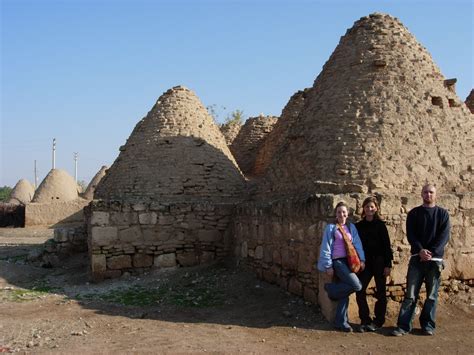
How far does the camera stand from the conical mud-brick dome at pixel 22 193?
31672 millimetres

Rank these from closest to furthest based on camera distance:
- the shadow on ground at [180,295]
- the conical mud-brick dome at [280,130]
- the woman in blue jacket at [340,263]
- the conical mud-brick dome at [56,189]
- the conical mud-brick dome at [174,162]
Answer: the woman in blue jacket at [340,263] < the shadow on ground at [180,295] < the conical mud-brick dome at [174,162] < the conical mud-brick dome at [280,130] < the conical mud-brick dome at [56,189]

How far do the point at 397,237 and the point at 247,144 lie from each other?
9.40m

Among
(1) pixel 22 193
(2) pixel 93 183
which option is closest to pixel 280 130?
(2) pixel 93 183

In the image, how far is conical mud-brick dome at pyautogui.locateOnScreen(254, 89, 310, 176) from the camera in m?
13.1

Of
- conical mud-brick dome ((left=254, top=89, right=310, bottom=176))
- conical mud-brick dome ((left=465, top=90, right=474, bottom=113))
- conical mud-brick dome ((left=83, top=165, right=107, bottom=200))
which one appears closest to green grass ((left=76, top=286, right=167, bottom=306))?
conical mud-brick dome ((left=254, top=89, right=310, bottom=176))

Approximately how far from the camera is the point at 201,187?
1035cm

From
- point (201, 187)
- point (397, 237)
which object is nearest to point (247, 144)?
point (201, 187)

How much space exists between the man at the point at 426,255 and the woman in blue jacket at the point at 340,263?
55 centimetres

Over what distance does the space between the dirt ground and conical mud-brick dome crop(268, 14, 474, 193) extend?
5.56ft

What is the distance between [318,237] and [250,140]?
923 cm

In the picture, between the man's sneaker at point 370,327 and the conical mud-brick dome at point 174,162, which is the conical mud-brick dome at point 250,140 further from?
the man's sneaker at point 370,327

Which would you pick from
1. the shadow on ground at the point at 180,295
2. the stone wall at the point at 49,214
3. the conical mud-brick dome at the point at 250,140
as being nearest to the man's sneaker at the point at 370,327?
the shadow on ground at the point at 180,295

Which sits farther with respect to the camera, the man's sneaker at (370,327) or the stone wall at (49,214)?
the stone wall at (49,214)

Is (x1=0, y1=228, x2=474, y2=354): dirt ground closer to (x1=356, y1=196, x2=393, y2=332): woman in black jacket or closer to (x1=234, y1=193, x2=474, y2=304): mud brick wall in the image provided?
(x1=356, y1=196, x2=393, y2=332): woman in black jacket
